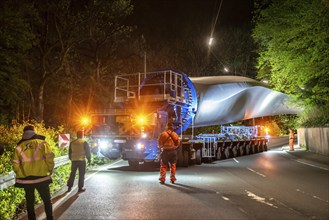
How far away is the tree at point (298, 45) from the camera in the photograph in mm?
21891

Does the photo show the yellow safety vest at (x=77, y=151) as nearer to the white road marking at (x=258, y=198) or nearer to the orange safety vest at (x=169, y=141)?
the orange safety vest at (x=169, y=141)

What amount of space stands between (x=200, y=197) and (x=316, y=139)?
1858 centimetres

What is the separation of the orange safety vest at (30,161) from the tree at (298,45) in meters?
18.1

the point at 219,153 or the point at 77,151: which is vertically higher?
the point at 77,151

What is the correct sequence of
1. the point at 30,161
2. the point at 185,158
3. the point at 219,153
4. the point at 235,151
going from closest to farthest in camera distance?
the point at 30,161 < the point at 185,158 < the point at 219,153 < the point at 235,151

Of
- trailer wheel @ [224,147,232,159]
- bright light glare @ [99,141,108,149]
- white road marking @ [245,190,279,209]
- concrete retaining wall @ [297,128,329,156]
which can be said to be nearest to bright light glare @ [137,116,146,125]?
bright light glare @ [99,141,108,149]

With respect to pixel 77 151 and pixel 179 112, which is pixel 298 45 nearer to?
pixel 179 112

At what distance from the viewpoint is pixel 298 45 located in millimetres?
23859

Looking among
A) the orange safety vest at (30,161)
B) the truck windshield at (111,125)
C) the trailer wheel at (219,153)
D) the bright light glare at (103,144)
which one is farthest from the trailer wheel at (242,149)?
the orange safety vest at (30,161)

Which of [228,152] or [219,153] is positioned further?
[228,152]

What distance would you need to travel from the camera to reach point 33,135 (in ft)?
21.9

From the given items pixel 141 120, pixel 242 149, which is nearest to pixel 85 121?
pixel 141 120

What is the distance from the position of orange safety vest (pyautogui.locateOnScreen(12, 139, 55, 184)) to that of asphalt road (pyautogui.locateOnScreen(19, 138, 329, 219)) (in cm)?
161

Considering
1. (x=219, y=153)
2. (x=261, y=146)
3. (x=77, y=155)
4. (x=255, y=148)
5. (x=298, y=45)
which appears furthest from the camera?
(x=261, y=146)
